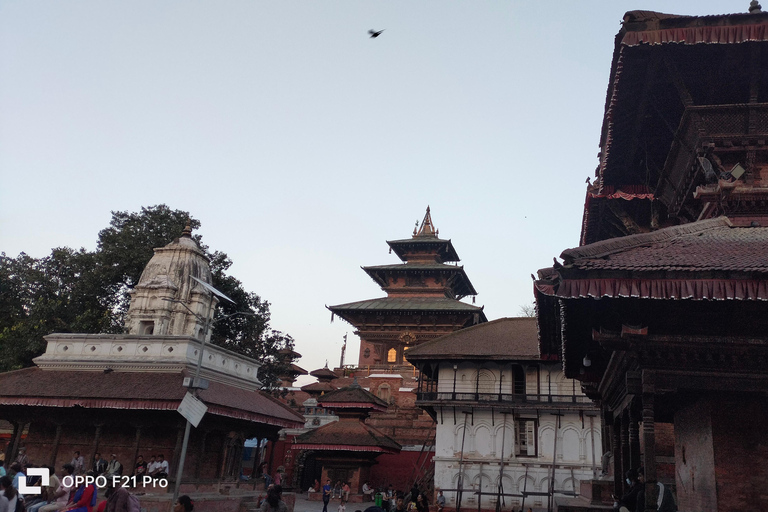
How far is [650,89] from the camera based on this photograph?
1090cm

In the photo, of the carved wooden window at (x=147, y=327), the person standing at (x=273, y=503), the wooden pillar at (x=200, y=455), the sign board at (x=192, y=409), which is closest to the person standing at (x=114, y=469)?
the wooden pillar at (x=200, y=455)

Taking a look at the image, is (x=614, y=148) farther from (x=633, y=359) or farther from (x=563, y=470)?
(x=563, y=470)

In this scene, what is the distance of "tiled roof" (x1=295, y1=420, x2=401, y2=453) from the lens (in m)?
29.6

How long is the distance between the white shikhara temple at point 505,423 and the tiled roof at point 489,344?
0.17ft

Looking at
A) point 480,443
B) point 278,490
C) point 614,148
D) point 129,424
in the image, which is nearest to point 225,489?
point 129,424

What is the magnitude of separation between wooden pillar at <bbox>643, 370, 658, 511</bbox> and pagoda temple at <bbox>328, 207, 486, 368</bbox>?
34962 mm

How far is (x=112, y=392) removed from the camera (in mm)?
21078

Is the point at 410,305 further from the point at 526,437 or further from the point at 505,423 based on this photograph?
the point at 526,437

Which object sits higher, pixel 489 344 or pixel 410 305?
pixel 410 305

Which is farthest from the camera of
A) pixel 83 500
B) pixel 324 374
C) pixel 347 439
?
pixel 324 374

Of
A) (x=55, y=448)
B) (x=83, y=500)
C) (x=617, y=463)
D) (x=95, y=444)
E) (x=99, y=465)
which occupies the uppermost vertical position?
(x=617, y=463)

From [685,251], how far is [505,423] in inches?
915

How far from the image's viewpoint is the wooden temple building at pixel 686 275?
7.39 meters

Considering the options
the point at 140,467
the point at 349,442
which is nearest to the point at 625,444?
the point at 140,467
